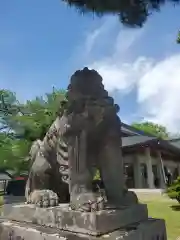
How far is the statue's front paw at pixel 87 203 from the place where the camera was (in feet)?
6.40

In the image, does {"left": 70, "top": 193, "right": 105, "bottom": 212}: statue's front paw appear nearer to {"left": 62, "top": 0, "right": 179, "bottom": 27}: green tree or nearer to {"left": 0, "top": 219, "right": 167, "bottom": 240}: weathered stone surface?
{"left": 0, "top": 219, "right": 167, "bottom": 240}: weathered stone surface

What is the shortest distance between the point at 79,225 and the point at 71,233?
8cm

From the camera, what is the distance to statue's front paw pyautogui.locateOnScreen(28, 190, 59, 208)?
2258 mm

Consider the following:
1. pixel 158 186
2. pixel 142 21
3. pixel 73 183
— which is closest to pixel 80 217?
pixel 73 183

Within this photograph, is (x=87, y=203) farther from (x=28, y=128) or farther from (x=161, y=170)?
(x=161, y=170)

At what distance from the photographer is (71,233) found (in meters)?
1.95

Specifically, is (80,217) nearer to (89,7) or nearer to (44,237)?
(44,237)

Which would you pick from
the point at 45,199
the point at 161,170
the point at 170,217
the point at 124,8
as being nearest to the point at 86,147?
the point at 45,199

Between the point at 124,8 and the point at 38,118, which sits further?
the point at 38,118

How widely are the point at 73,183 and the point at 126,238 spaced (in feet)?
1.77

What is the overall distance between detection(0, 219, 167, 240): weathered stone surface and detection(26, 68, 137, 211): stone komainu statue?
191mm

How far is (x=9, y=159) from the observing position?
555 inches

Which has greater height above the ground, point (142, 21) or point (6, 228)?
point (142, 21)

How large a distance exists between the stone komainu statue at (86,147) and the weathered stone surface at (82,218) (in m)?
0.07
